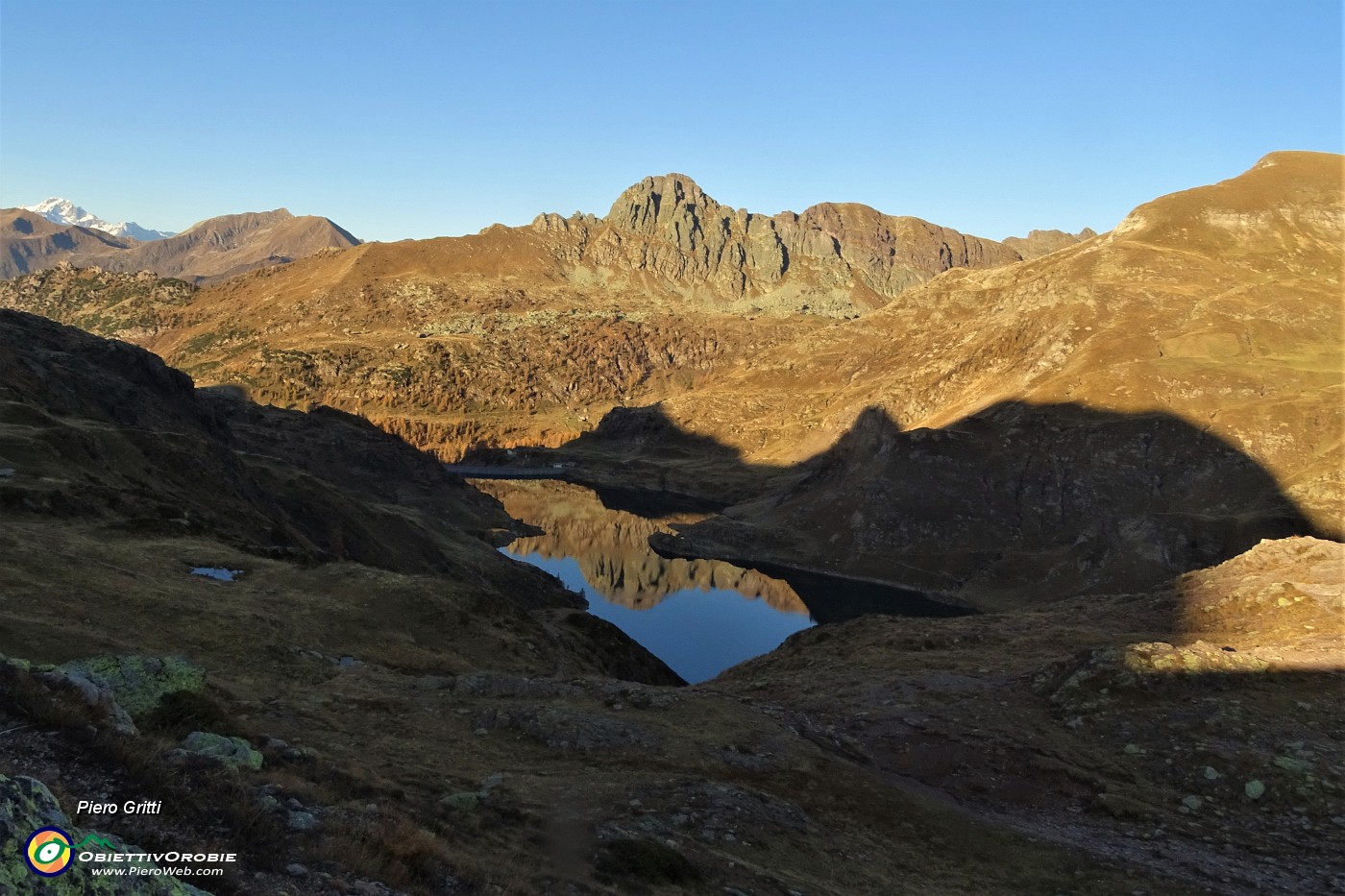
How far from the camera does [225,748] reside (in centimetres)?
1681

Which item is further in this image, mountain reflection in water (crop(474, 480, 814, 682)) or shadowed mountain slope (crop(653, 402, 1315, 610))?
shadowed mountain slope (crop(653, 402, 1315, 610))

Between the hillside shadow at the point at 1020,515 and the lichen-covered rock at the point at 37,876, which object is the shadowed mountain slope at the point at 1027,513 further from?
the lichen-covered rock at the point at 37,876

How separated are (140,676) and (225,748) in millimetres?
3421

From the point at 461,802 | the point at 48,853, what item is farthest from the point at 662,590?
the point at 48,853

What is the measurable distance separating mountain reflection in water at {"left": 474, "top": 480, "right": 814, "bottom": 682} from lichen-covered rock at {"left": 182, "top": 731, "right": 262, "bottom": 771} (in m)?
68.6

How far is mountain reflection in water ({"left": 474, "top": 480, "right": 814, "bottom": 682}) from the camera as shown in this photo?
9588 centimetres

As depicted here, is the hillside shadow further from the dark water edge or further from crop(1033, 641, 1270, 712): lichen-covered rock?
crop(1033, 641, 1270, 712): lichen-covered rock

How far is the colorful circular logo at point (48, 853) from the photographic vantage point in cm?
789

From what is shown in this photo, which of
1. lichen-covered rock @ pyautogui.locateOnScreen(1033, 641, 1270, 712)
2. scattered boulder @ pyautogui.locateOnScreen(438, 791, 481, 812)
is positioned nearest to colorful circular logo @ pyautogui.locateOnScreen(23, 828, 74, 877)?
scattered boulder @ pyautogui.locateOnScreen(438, 791, 481, 812)

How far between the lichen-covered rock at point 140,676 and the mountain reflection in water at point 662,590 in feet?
220

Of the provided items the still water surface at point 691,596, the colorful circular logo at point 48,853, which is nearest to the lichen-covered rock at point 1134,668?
the colorful circular logo at point 48,853

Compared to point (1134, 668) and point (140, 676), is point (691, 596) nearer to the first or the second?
point (1134, 668)

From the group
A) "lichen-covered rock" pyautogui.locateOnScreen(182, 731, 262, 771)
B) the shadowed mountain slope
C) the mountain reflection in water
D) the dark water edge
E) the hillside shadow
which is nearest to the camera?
"lichen-covered rock" pyautogui.locateOnScreen(182, 731, 262, 771)

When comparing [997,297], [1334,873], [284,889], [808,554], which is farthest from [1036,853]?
[997,297]
